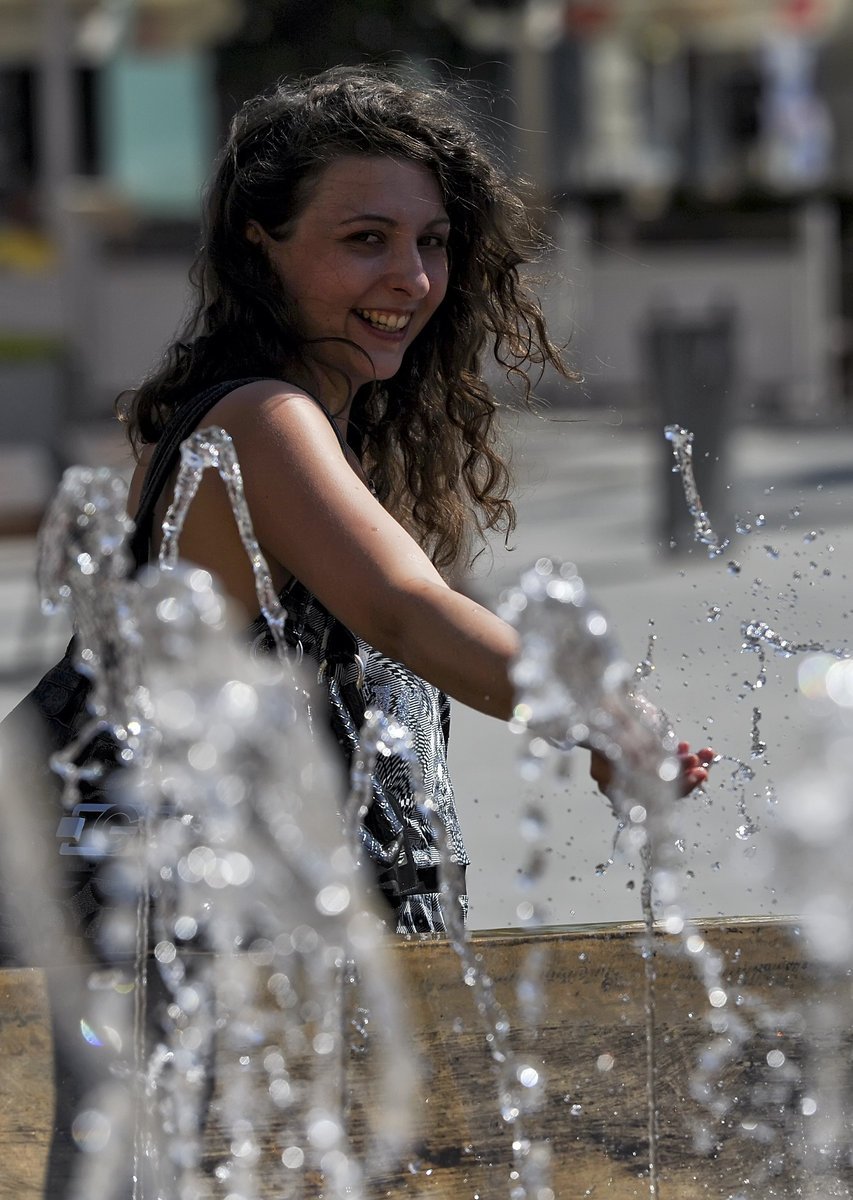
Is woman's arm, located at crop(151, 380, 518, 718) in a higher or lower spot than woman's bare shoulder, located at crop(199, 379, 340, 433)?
lower

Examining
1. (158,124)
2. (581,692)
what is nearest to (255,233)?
(581,692)

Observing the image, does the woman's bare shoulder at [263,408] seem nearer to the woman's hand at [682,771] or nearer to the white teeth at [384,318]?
the white teeth at [384,318]

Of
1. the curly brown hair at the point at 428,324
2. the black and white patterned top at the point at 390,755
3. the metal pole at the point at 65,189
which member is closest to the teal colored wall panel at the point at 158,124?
the metal pole at the point at 65,189

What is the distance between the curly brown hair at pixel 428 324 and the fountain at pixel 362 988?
0.25 m

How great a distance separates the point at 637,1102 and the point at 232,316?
0.92 meters

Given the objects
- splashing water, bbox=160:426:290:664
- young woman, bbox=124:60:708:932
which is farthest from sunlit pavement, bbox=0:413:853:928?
splashing water, bbox=160:426:290:664

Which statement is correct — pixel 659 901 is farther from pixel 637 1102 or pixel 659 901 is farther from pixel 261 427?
pixel 261 427

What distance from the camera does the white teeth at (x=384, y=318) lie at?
1979 mm

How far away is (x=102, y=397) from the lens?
13.4 meters

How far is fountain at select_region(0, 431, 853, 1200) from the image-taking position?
5.44 ft

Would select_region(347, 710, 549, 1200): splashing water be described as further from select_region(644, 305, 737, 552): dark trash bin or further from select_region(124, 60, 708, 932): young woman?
select_region(644, 305, 737, 552): dark trash bin

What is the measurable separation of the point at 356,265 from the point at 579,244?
11.8m

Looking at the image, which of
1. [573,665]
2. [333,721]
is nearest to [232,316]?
[333,721]

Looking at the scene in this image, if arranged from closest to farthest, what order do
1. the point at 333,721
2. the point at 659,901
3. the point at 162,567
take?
1. the point at 162,567
2. the point at 333,721
3. the point at 659,901
